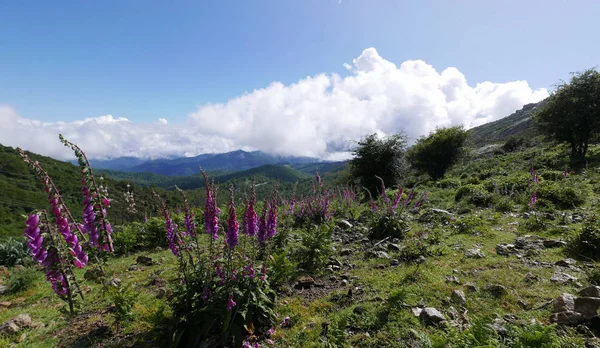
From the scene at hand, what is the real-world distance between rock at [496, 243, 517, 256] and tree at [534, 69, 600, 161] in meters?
24.0

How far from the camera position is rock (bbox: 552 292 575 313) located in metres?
4.23

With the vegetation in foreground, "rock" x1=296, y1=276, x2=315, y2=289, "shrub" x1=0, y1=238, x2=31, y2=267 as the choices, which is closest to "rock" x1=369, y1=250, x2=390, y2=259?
the vegetation in foreground

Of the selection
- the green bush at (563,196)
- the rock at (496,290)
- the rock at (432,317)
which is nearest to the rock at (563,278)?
the rock at (496,290)

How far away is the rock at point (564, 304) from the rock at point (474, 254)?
9.03ft

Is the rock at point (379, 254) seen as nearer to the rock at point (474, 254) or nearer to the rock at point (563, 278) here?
the rock at point (474, 254)

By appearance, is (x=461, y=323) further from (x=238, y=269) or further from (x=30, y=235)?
(x=30, y=235)

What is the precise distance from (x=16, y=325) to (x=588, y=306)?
32.7 ft

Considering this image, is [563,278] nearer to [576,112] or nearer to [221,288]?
[221,288]

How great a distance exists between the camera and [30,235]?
4.11 metres

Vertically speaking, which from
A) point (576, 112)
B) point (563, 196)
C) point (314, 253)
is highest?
point (576, 112)

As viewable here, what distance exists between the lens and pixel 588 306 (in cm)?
404

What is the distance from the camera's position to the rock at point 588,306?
3.98 m

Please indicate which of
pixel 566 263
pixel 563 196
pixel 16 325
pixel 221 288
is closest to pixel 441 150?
pixel 563 196

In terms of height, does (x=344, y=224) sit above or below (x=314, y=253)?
below
